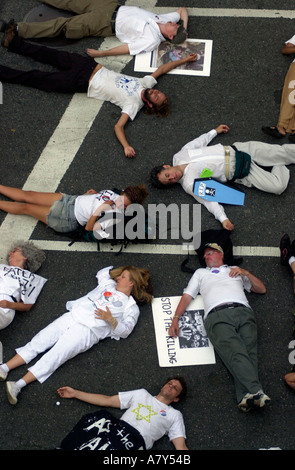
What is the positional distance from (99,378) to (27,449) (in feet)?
3.19

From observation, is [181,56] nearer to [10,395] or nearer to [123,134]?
[123,134]

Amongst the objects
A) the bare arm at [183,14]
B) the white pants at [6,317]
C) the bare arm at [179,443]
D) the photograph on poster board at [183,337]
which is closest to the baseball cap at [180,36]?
the bare arm at [183,14]

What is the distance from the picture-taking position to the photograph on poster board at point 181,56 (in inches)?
299

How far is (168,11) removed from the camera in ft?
26.0

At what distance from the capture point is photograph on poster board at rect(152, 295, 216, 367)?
6.30 meters

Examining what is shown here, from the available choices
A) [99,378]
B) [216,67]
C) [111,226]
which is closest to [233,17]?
[216,67]

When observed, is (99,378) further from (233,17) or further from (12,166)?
(233,17)

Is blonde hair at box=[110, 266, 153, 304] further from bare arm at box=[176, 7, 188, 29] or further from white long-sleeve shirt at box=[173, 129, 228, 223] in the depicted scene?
bare arm at box=[176, 7, 188, 29]

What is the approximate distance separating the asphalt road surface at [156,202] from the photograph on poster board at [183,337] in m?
0.08

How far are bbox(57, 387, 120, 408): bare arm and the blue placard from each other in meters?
2.41

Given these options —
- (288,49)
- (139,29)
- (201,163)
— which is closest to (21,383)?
(201,163)

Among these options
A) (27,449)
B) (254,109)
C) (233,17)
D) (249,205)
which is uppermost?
(233,17)

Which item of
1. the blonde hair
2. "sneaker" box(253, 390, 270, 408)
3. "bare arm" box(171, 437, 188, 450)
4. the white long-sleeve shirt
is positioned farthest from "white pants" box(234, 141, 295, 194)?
"bare arm" box(171, 437, 188, 450)
